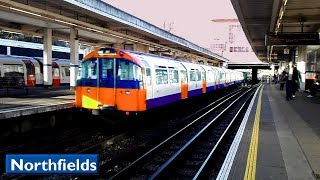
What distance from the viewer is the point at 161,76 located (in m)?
13.7

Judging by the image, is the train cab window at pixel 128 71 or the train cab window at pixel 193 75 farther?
the train cab window at pixel 193 75

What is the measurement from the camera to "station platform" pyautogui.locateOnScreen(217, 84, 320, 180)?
255 inches

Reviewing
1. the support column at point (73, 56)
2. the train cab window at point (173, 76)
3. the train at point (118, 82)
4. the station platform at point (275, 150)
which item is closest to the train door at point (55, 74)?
the support column at point (73, 56)

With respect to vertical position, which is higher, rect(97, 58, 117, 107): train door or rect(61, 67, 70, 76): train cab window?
rect(61, 67, 70, 76): train cab window

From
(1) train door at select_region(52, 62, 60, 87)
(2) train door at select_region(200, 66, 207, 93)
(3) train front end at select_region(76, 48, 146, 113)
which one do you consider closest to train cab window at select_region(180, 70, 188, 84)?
(2) train door at select_region(200, 66, 207, 93)

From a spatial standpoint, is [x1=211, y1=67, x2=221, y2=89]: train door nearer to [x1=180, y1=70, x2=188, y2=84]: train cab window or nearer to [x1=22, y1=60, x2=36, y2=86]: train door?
[x1=180, y1=70, x2=188, y2=84]: train cab window

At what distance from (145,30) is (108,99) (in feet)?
48.5

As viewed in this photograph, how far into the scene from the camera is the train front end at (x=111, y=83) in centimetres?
1136

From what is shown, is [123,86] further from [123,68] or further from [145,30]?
[145,30]

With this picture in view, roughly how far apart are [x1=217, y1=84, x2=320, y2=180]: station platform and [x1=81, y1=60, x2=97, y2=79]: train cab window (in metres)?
5.28

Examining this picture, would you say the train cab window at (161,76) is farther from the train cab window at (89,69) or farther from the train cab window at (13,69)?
the train cab window at (13,69)

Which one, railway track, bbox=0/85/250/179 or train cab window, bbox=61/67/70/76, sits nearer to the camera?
railway track, bbox=0/85/250/179

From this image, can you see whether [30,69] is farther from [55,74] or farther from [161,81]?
[161,81]

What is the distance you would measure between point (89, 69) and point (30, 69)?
17.0 m
